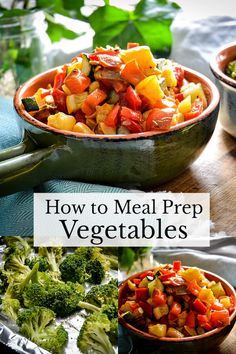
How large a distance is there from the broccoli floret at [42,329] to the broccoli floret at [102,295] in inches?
2.3

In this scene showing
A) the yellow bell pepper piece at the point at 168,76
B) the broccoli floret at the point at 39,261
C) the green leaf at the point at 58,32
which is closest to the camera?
the broccoli floret at the point at 39,261

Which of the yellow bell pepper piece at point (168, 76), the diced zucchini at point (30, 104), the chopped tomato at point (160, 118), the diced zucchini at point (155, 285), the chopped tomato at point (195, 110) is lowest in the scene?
the diced zucchini at point (155, 285)

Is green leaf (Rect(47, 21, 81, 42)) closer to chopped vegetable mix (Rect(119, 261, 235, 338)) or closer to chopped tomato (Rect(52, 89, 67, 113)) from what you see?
chopped tomato (Rect(52, 89, 67, 113))

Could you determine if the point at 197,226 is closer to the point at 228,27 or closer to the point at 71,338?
the point at 71,338

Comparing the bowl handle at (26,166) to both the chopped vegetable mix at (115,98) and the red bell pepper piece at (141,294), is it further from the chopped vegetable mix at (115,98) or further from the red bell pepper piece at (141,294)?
the red bell pepper piece at (141,294)

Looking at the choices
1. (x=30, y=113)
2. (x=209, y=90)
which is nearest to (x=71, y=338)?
(x=30, y=113)

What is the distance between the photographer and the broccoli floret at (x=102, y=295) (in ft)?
3.45

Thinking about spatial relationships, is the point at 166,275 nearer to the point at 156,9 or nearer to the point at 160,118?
the point at 160,118

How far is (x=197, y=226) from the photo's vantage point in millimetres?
1262

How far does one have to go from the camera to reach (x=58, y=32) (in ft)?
6.97

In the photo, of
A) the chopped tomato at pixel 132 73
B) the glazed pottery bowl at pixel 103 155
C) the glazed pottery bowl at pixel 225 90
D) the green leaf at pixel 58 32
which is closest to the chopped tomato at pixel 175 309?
the glazed pottery bowl at pixel 103 155

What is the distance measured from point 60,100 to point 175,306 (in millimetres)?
482

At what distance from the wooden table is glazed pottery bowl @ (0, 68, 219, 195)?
5 cm

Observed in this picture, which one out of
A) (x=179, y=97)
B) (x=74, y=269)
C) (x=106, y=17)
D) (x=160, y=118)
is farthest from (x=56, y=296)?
(x=106, y=17)
